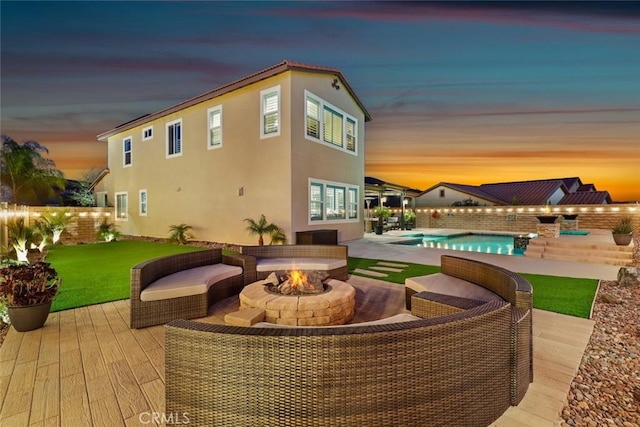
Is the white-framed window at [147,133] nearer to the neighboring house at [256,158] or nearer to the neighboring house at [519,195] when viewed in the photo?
the neighboring house at [256,158]

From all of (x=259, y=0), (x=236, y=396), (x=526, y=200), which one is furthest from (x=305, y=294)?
(x=526, y=200)

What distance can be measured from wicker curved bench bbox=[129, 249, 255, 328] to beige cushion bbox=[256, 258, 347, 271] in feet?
1.08

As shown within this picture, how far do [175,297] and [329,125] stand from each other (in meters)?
9.66

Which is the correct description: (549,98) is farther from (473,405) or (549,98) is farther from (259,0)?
(473,405)

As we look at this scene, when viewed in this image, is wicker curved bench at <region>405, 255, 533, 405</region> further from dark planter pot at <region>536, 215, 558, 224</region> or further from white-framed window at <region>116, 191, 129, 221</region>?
white-framed window at <region>116, 191, 129, 221</region>

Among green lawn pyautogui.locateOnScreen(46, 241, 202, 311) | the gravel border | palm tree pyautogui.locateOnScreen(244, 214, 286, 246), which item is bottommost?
the gravel border

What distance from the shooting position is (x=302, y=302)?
323 cm

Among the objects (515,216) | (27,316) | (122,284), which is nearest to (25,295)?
(27,316)

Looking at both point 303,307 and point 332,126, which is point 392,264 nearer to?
point 303,307

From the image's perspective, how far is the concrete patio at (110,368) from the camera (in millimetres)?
1923

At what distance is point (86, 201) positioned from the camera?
56.2 ft

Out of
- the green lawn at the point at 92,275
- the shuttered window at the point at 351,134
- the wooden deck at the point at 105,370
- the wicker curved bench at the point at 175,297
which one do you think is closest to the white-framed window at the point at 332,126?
the shuttered window at the point at 351,134

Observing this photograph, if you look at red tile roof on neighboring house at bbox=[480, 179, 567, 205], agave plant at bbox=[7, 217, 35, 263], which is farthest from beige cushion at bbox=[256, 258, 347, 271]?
red tile roof on neighboring house at bbox=[480, 179, 567, 205]

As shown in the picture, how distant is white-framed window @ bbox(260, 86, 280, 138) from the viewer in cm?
987
